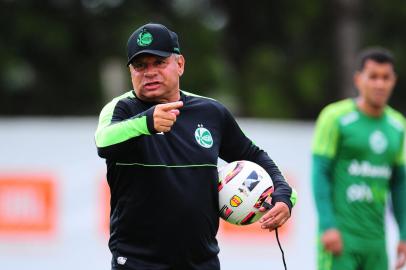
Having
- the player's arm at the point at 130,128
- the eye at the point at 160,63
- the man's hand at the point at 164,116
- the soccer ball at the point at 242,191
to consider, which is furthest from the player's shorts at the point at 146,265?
the eye at the point at 160,63

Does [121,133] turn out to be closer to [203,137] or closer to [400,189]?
[203,137]

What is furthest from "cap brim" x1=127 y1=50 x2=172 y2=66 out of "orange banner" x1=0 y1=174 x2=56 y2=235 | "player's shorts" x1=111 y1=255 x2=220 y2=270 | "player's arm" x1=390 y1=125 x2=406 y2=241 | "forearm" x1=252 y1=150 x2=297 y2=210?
"orange banner" x1=0 y1=174 x2=56 y2=235

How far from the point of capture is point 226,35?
19500 mm

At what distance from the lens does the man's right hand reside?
7.82 m

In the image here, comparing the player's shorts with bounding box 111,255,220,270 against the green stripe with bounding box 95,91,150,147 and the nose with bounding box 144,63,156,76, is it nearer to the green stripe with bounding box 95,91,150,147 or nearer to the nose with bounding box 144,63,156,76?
the green stripe with bounding box 95,91,150,147

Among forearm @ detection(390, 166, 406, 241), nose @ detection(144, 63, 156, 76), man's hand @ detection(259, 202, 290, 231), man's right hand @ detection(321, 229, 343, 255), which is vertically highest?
nose @ detection(144, 63, 156, 76)

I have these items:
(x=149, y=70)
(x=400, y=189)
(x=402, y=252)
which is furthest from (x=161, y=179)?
(x=402, y=252)

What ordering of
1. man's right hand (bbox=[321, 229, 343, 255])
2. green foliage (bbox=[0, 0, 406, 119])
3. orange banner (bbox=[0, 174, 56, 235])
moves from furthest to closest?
green foliage (bbox=[0, 0, 406, 119]) < orange banner (bbox=[0, 174, 56, 235]) < man's right hand (bbox=[321, 229, 343, 255])

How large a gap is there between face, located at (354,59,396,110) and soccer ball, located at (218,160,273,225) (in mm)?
2586

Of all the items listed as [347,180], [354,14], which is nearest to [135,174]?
[347,180]

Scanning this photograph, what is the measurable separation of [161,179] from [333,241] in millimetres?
2883

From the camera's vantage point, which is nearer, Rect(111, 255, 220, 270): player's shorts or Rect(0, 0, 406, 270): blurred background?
Rect(111, 255, 220, 270): player's shorts

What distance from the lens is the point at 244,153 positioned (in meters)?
5.84

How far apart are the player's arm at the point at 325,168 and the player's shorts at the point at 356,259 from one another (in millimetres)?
223
